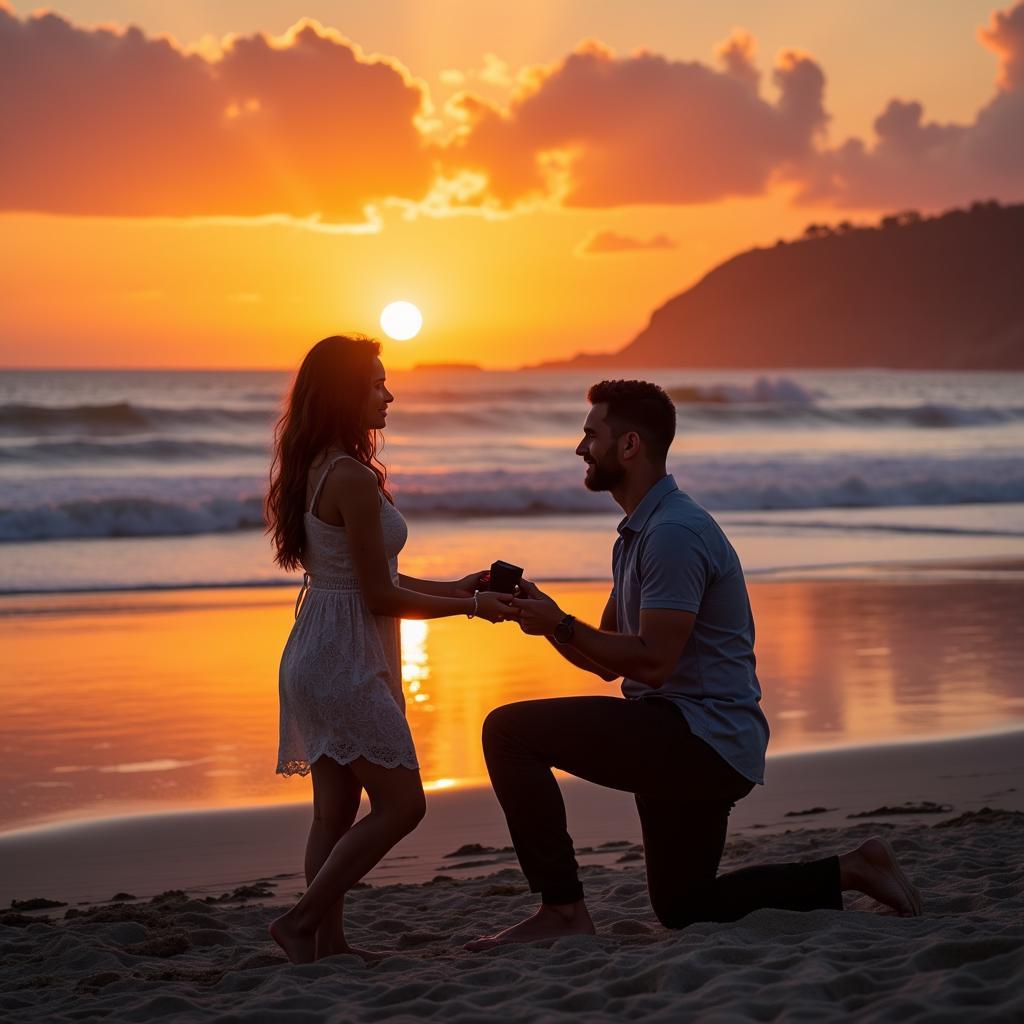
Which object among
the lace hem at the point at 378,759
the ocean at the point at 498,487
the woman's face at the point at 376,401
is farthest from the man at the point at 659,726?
the ocean at the point at 498,487

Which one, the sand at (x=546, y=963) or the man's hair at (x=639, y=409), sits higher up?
the man's hair at (x=639, y=409)

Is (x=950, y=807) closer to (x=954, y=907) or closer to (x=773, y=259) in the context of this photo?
(x=954, y=907)

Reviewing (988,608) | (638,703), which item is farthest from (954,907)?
(988,608)

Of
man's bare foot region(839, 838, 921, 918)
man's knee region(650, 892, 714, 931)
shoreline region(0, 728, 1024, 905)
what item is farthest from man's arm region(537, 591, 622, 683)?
shoreline region(0, 728, 1024, 905)

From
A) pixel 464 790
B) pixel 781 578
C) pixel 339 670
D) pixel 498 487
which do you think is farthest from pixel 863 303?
pixel 339 670

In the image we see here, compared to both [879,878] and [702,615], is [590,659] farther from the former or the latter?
[879,878]

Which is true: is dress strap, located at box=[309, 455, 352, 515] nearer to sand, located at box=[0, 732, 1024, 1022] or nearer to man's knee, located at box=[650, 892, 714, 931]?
sand, located at box=[0, 732, 1024, 1022]

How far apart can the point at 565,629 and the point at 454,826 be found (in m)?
2.47

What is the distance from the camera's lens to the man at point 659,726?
178 inches

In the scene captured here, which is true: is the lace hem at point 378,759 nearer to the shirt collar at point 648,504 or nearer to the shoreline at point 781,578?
the shirt collar at point 648,504

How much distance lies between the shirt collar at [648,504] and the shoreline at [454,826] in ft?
6.75

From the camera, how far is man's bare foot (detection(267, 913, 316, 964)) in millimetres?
4574

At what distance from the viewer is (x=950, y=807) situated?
6.93 metres

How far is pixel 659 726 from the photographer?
459 cm
